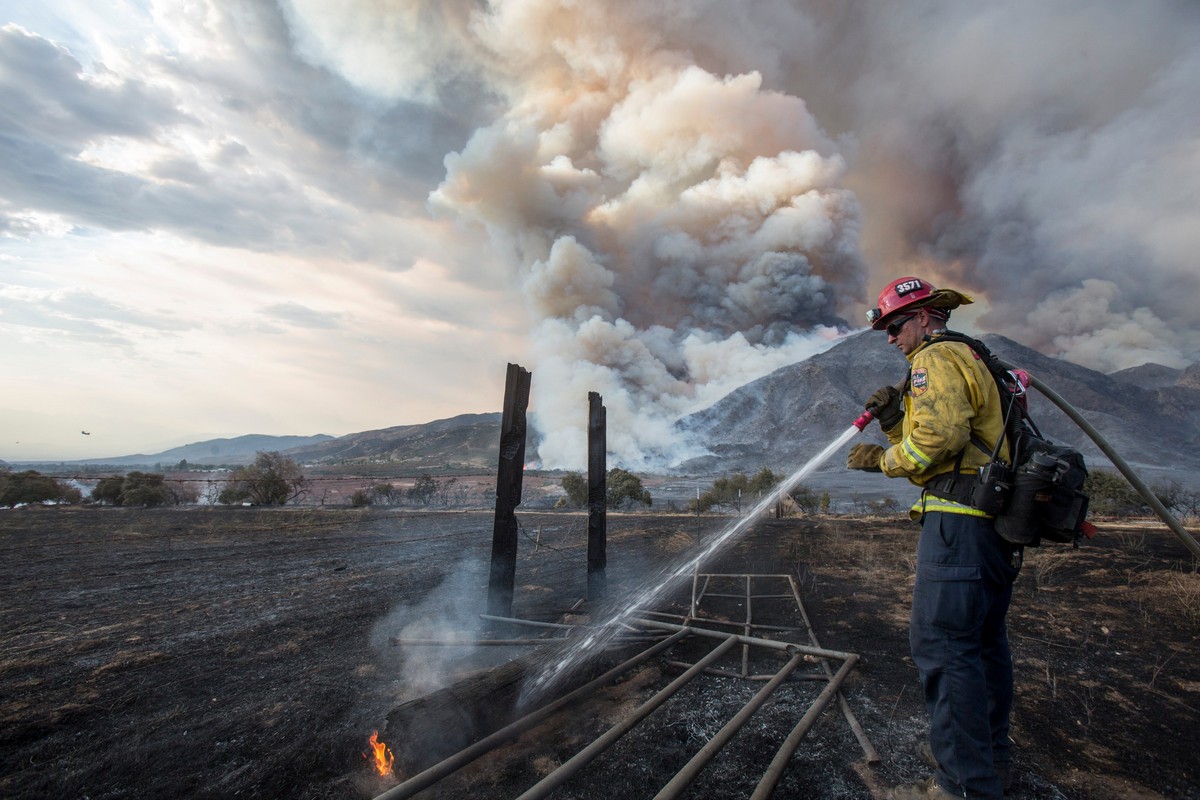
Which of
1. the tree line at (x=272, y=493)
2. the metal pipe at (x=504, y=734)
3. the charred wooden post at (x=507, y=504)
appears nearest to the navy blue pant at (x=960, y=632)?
the metal pipe at (x=504, y=734)

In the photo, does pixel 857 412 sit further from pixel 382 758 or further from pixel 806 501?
pixel 382 758

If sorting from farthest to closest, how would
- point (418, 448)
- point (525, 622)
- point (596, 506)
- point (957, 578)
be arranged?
point (418, 448)
point (596, 506)
point (525, 622)
point (957, 578)

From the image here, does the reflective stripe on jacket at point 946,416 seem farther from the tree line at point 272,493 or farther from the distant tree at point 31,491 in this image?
the distant tree at point 31,491

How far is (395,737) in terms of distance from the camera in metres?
3.10

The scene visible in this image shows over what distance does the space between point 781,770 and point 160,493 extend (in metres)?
31.8

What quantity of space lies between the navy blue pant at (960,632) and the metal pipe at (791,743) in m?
0.72

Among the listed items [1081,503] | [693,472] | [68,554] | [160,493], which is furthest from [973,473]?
[693,472]

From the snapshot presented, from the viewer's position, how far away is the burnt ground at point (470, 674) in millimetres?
3168

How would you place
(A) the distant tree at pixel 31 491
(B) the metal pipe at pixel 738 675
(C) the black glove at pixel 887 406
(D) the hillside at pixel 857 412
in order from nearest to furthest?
(C) the black glove at pixel 887 406
(B) the metal pipe at pixel 738 675
(A) the distant tree at pixel 31 491
(D) the hillside at pixel 857 412

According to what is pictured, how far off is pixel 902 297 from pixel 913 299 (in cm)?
7

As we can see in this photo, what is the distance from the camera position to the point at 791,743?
305 cm

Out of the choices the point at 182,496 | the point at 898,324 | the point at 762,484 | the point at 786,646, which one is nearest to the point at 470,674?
the point at 786,646

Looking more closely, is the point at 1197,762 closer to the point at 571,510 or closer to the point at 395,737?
the point at 395,737

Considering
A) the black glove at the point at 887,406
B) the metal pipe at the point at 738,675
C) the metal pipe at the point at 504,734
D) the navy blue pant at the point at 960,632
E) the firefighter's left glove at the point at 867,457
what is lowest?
the metal pipe at the point at 738,675
